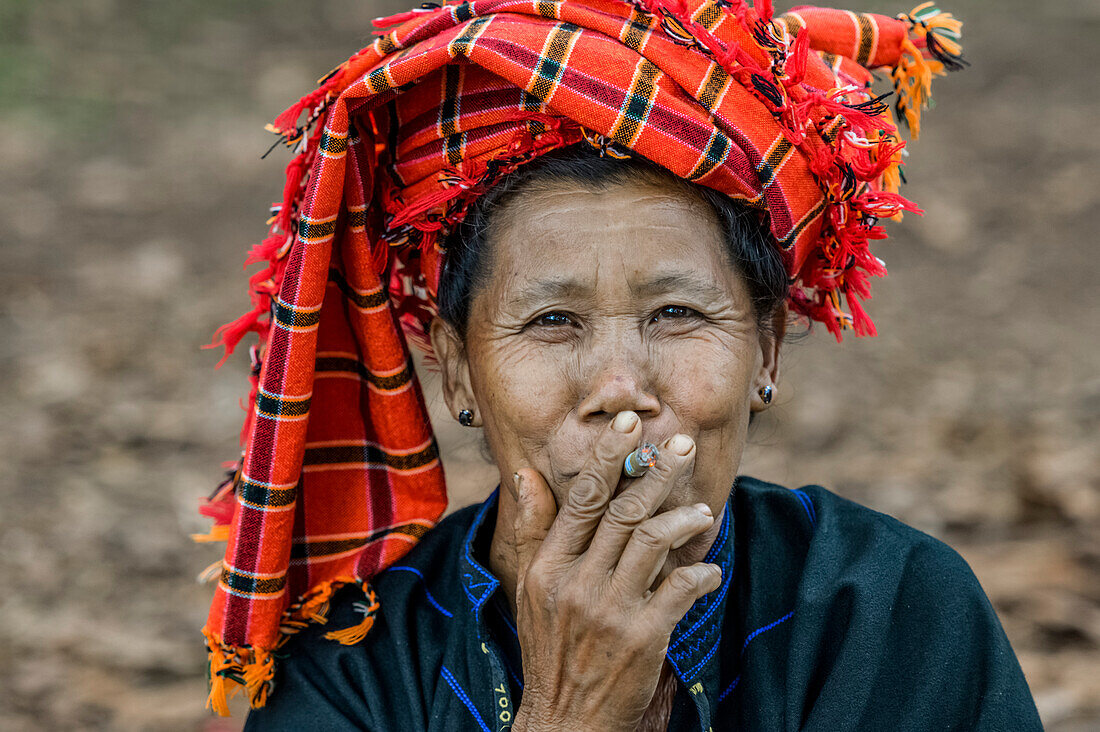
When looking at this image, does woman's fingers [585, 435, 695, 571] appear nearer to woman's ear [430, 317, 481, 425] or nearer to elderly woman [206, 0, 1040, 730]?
elderly woman [206, 0, 1040, 730]

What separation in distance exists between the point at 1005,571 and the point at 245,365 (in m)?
4.27

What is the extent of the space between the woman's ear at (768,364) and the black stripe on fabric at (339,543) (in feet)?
2.87

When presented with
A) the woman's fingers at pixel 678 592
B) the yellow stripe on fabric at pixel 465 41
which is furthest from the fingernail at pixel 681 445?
the yellow stripe on fabric at pixel 465 41

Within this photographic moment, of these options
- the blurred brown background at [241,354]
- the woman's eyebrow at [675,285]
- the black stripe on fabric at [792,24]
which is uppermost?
the black stripe on fabric at [792,24]

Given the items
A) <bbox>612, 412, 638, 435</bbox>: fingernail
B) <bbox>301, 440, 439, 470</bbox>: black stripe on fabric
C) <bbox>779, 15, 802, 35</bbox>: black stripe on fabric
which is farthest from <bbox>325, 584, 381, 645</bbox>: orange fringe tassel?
<bbox>779, 15, 802, 35</bbox>: black stripe on fabric

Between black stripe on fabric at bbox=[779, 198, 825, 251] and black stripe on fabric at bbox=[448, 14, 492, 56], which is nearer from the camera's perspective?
black stripe on fabric at bbox=[448, 14, 492, 56]

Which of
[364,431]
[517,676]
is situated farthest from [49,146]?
[517,676]

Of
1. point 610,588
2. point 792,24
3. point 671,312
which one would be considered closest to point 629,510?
point 610,588

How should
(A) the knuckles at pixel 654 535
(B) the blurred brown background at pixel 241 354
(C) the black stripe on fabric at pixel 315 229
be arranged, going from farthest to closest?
(B) the blurred brown background at pixel 241 354 → (C) the black stripe on fabric at pixel 315 229 → (A) the knuckles at pixel 654 535

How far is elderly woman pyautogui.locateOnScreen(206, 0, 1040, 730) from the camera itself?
211 cm

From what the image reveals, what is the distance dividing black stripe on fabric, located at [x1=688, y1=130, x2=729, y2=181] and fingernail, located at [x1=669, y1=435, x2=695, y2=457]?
55cm

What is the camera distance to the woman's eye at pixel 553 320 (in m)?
2.24

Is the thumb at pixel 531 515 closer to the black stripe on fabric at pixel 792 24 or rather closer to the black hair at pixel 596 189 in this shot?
the black hair at pixel 596 189

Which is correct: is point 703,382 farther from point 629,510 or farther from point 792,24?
point 792,24
